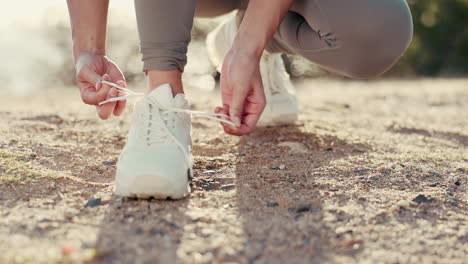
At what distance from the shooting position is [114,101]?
5.08 feet

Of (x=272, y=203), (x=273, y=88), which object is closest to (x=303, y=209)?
(x=272, y=203)

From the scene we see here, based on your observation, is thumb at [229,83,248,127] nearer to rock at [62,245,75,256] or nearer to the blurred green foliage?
rock at [62,245,75,256]

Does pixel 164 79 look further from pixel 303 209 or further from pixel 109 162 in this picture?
pixel 303 209

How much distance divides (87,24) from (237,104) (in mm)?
629

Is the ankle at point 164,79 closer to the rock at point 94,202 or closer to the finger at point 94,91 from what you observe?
the finger at point 94,91

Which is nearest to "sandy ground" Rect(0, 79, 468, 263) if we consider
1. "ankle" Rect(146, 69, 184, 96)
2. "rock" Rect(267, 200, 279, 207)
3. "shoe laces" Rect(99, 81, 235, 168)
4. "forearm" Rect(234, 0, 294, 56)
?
"rock" Rect(267, 200, 279, 207)

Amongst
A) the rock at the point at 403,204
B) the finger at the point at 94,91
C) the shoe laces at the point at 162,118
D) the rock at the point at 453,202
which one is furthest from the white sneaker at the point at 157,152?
the rock at the point at 453,202

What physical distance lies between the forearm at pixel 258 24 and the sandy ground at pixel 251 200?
0.41 meters

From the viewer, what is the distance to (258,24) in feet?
4.71

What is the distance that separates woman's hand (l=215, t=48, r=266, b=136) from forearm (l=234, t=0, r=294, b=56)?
0.03 metres

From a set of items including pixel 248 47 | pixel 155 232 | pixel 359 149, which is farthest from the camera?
pixel 359 149

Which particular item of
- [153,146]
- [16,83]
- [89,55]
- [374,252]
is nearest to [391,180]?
[374,252]

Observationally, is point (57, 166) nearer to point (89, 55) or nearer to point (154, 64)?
point (89, 55)

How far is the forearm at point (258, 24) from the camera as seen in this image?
56.3 inches
